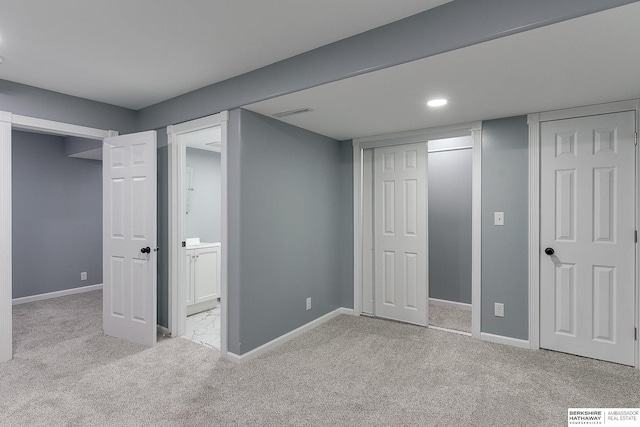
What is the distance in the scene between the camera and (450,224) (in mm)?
4547

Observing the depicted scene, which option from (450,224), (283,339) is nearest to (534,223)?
(450,224)

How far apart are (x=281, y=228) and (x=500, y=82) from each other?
213 cm

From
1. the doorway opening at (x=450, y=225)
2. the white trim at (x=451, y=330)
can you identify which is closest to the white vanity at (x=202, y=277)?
the white trim at (x=451, y=330)

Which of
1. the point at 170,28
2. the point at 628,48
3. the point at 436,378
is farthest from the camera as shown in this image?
the point at 436,378

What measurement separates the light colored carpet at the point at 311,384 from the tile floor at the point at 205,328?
0.15 meters

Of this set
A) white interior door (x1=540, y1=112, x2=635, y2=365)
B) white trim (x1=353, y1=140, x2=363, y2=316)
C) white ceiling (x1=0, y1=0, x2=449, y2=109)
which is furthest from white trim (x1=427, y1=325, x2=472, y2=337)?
white ceiling (x1=0, y1=0, x2=449, y2=109)

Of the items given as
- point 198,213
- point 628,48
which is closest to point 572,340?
point 628,48

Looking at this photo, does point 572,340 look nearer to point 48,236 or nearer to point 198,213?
point 198,213

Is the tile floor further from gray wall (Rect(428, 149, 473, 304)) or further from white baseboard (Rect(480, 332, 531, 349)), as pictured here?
gray wall (Rect(428, 149, 473, 304))

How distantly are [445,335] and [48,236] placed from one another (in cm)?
556

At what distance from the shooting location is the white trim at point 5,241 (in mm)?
2834

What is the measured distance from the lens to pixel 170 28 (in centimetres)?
208

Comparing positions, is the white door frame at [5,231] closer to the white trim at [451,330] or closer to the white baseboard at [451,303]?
the white trim at [451,330]

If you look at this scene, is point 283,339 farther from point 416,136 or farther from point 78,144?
point 78,144
